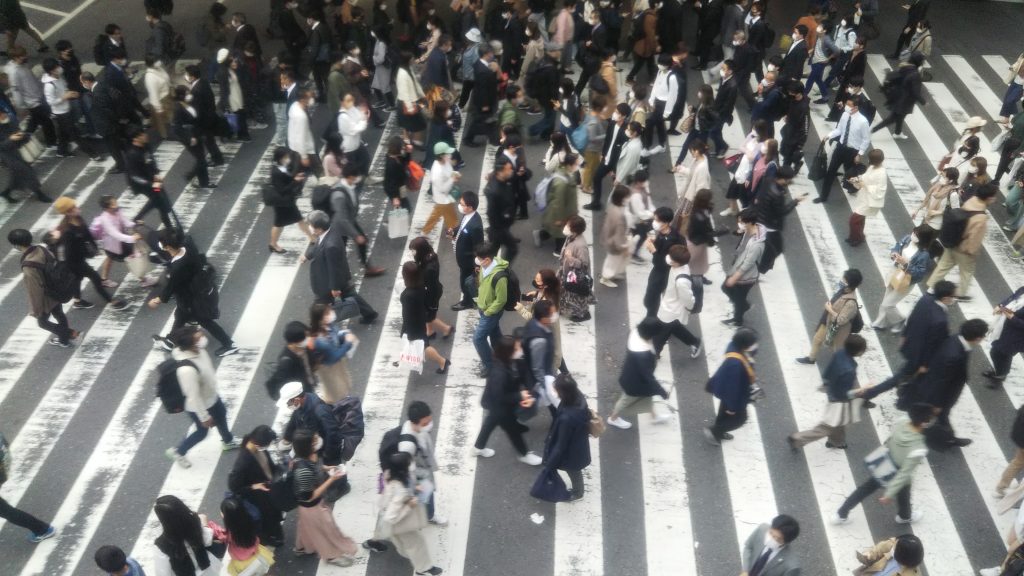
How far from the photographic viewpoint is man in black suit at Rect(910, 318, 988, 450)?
8141 millimetres

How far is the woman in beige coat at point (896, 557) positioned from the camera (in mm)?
6344

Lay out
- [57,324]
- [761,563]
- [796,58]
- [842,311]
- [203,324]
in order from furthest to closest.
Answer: [796,58]
[57,324]
[203,324]
[842,311]
[761,563]

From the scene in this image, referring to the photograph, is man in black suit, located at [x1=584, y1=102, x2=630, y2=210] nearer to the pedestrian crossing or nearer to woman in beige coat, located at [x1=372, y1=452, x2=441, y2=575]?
the pedestrian crossing

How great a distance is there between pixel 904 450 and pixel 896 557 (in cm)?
108

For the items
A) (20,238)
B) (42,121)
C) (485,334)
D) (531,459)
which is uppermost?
(42,121)

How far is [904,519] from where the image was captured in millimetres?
8117

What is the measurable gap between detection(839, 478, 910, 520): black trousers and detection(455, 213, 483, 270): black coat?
4.87 m

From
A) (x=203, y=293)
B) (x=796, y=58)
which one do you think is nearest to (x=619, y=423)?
(x=203, y=293)

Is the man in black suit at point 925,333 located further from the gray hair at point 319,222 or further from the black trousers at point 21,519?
the black trousers at point 21,519

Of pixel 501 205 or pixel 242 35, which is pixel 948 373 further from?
pixel 242 35

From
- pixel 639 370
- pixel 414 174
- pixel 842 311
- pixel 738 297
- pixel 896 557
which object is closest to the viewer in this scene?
pixel 896 557

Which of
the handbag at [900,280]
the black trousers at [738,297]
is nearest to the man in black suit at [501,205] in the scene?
the black trousers at [738,297]

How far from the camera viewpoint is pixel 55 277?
9844mm

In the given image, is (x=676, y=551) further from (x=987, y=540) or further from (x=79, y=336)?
(x=79, y=336)
